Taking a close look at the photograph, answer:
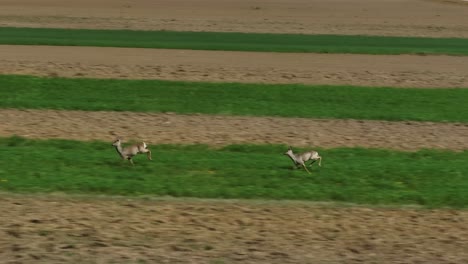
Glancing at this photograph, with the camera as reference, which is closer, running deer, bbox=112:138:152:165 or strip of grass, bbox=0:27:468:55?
running deer, bbox=112:138:152:165

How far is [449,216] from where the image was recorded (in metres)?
11.6

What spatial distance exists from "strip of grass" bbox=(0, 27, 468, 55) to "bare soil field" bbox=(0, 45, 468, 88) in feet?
3.90

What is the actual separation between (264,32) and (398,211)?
26166 millimetres

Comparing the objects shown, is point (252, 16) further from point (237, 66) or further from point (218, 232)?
point (218, 232)

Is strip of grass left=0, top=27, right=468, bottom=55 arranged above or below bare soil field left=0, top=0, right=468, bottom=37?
below

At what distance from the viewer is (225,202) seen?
1200 centimetres

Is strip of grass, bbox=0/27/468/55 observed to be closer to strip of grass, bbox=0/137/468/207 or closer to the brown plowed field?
the brown plowed field

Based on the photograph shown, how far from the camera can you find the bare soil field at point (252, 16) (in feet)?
130

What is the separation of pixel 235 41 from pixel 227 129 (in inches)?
613

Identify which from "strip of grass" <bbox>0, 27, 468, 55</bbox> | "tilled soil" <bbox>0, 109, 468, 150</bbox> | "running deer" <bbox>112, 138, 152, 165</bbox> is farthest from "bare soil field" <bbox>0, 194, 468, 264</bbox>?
"strip of grass" <bbox>0, 27, 468, 55</bbox>

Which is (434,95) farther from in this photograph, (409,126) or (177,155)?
(177,155)

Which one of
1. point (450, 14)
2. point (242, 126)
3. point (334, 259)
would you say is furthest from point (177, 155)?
point (450, 14)

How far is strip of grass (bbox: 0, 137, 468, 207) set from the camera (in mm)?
12508

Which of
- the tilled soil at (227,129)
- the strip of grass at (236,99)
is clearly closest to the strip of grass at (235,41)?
the strip of grass at (236,99)
